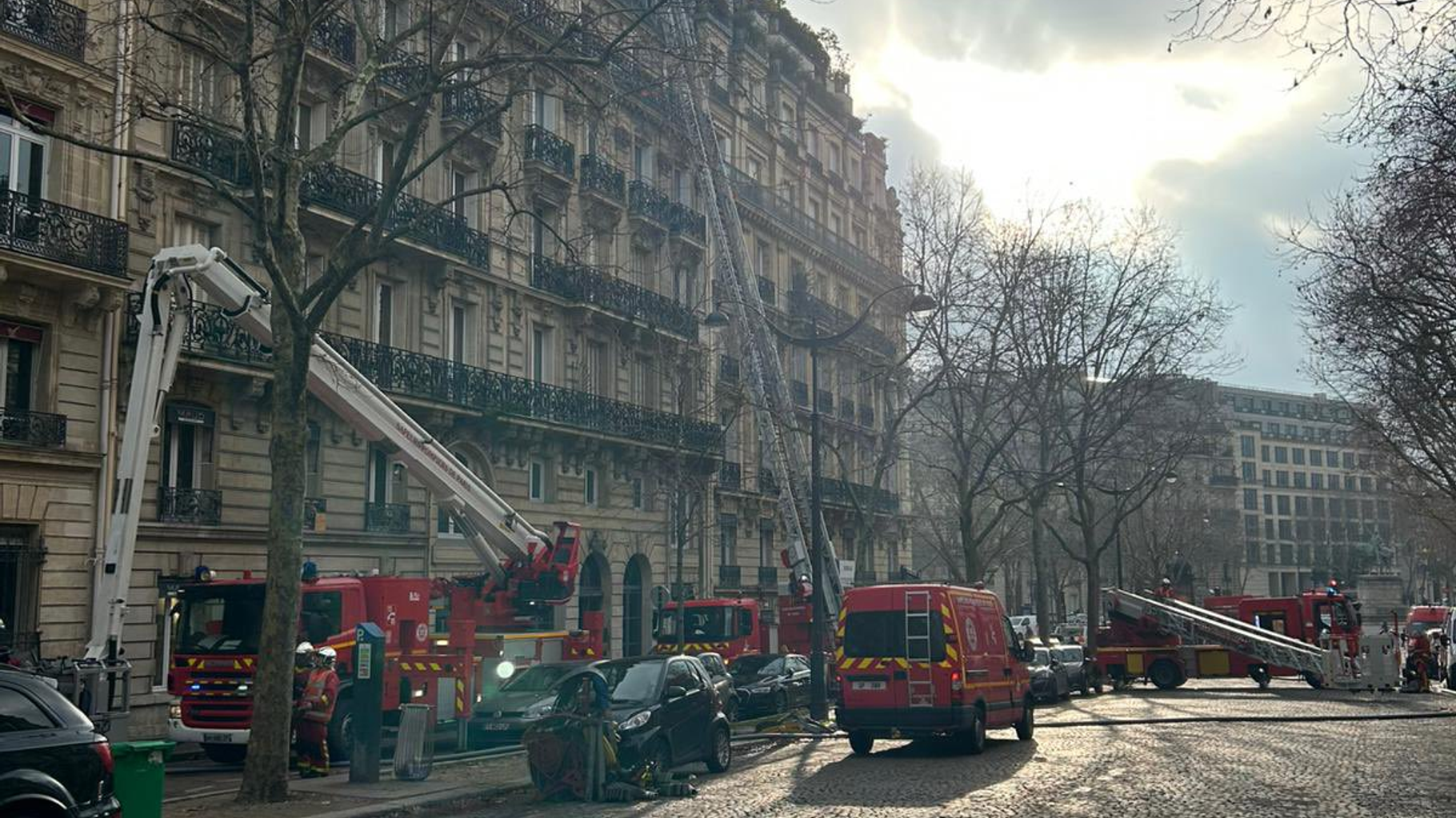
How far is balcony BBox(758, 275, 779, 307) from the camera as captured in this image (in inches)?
1858

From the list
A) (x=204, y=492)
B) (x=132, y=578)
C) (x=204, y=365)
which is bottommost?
(x=132, y=578)

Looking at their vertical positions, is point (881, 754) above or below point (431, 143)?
below

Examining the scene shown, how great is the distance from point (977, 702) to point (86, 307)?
15840 mm

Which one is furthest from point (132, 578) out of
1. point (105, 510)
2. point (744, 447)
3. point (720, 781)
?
point (744, 447)

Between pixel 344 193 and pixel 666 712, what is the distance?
15.3 metres

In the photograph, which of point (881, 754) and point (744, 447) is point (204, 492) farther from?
point (744, 447)

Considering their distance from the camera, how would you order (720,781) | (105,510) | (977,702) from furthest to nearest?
1. (105,510)
2. (977,702)
3. (720,781)

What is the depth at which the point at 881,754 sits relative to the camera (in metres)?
20.1

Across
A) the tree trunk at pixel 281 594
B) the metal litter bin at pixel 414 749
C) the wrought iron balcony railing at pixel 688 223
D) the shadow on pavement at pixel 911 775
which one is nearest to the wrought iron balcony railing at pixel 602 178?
the wrought iron balcony railing at pixel 688 223

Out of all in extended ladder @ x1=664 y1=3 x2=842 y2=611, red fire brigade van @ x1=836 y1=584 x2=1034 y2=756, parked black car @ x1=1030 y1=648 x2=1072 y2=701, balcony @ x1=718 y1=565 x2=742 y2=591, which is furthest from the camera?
balcony @ x1=718 y1=565 x2=742 y2=591

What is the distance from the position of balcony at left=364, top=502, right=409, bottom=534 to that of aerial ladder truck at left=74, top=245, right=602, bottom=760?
4.25 metres

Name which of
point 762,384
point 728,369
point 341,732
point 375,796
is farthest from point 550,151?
point 375,796

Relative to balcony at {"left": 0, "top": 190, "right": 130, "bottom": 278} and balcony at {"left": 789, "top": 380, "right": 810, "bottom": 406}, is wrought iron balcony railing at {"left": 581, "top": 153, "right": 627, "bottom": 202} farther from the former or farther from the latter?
balcony at {"left": 0, "top": 190, "right": 130, "bottom": 278}

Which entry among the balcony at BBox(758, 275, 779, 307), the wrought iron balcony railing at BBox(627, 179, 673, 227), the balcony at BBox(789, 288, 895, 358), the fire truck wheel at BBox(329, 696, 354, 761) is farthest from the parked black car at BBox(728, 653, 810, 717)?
the balcony at BBox(758, 275, 779, 307)
